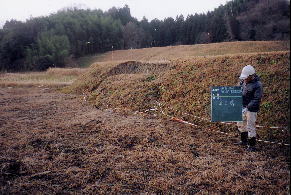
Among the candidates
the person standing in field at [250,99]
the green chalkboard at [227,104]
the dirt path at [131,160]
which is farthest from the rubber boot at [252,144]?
the green chalkboard at [227,104]

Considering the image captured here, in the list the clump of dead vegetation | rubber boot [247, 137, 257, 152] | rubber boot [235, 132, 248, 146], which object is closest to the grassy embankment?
the clump of dead vegetation

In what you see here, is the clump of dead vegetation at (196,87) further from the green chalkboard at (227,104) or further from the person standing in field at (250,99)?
the green chalkboard at (227,104)

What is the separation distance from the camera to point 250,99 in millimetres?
6820

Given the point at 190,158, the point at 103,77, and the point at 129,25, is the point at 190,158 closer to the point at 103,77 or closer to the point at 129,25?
the point at 103,77

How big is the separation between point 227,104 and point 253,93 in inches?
28.6

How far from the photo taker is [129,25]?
255ft

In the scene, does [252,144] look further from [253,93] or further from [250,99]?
[253,93]

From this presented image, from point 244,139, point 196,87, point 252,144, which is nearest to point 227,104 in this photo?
point 244,139

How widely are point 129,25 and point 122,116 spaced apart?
71.1 meters

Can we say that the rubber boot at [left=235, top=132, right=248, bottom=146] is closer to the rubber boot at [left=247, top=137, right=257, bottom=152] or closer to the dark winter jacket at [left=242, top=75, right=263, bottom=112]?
the rubber boot at [left=247, top=137, right=257, bottom=152]

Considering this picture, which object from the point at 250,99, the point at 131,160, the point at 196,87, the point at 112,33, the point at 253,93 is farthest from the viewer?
the point at 112,33

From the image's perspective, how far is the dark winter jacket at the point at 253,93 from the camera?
657cm

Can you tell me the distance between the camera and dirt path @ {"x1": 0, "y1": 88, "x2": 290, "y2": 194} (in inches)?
195

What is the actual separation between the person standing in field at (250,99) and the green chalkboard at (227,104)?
203mm
